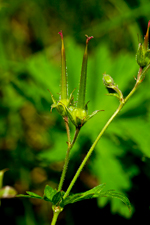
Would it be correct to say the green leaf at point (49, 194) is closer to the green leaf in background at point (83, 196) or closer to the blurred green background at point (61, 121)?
the green leaf in background at point (83, 196)

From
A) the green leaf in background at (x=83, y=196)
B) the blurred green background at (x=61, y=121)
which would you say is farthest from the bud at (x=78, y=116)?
the blurred green background at (x=61, y=121)

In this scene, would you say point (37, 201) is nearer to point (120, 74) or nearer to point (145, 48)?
point (120, 74)

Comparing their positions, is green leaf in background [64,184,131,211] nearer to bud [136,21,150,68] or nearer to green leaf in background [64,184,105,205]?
green leaf in background [64,184,105,205]

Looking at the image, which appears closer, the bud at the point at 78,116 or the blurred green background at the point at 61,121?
the bud at the point at 78,116

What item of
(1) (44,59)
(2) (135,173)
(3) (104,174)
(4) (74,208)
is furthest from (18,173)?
(1) (44,59)

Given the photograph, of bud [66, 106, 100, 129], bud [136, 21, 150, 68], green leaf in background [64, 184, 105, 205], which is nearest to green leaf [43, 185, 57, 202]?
green leaf in background [64, 184, 105, 205]

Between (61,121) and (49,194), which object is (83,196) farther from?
(61,121)

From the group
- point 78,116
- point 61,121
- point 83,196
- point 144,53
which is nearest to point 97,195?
point 83,196

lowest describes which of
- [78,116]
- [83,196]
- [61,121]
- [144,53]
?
[61,121]

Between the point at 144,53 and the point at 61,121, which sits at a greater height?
the point at 144,53
